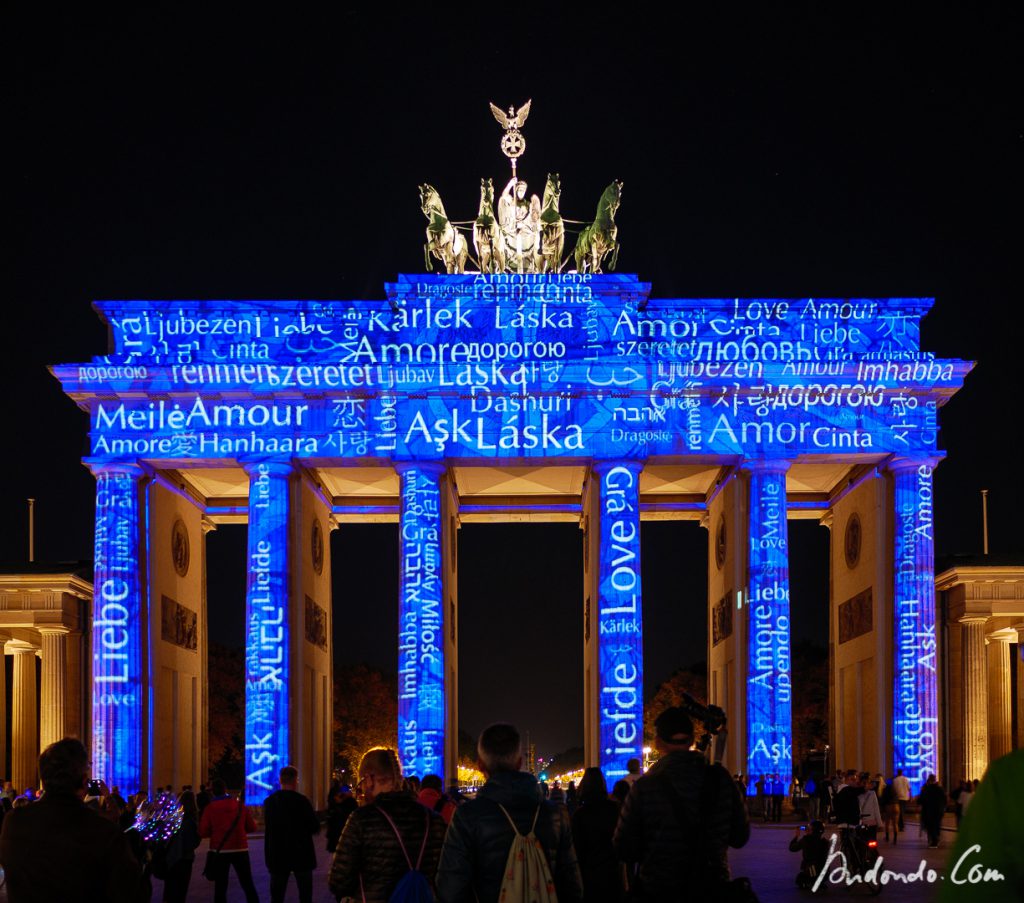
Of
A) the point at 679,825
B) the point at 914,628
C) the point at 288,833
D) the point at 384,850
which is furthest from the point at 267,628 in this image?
the point at 679,825

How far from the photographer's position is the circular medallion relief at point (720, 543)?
203 ft

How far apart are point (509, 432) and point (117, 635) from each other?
15.4m

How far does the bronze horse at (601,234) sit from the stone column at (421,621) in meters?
9.36

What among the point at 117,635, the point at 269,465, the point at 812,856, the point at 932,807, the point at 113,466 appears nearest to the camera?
the point at 812,856

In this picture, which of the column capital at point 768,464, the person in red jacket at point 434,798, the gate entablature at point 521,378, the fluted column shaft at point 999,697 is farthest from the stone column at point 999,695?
the person in red jacket at point 434,798

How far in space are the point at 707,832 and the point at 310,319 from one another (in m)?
47.4

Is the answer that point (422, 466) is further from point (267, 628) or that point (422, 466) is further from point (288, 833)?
point (288, 833)

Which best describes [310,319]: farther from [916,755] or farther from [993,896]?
[993,896]

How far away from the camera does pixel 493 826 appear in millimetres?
9203

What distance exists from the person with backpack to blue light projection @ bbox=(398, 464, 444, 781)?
4416 cm

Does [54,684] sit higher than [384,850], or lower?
lower

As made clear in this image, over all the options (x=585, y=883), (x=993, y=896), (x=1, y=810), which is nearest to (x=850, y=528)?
(x=1, y=810)

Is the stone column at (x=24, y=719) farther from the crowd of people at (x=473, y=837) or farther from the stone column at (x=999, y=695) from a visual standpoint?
the crowd of people at (x=473, y=837)

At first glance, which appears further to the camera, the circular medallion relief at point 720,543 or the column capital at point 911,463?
the circular medallion relief at point 720,543
